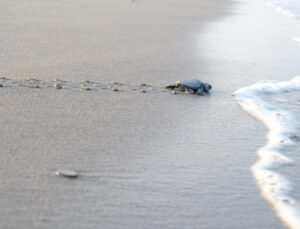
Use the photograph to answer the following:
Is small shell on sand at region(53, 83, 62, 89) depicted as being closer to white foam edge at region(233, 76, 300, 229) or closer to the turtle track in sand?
the turtle track in sand

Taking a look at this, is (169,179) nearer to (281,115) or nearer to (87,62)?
(281,115)

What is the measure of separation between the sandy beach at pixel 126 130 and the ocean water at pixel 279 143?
0.27ft

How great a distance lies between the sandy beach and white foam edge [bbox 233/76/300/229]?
0.08 metres

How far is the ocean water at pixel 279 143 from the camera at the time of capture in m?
2.98

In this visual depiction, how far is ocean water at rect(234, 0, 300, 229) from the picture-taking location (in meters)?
2.98

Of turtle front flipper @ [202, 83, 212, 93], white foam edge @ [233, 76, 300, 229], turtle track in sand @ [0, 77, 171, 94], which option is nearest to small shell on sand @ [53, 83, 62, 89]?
turtle track in sand @ [0, 77, 171, 94]

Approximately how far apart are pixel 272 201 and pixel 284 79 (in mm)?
3569

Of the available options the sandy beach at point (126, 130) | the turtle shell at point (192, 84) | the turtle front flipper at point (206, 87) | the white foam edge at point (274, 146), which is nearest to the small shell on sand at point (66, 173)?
the sandy beach at point (126, 130)

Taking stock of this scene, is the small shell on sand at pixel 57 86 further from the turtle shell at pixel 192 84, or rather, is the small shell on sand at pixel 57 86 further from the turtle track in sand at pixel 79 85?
the turtle shell at pixel 192 84

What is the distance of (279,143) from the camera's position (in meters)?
3.99

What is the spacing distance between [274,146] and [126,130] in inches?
46.4

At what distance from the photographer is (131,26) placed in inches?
348

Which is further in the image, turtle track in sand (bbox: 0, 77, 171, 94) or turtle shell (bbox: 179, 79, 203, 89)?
turtle shell (bbox: 179, 79, 203, 89)

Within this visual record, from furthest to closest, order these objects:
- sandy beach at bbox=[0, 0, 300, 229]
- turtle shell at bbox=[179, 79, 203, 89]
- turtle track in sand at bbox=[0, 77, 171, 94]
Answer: turtle shell at bbox=[179, 79, 203, 89]
turtle track in sand at bbox=[0, 77, 171, 94]
sandy beach at bbox=[0, 0, 300, 229]
